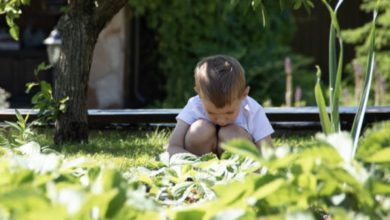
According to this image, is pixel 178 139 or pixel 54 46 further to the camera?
pixel 54 46

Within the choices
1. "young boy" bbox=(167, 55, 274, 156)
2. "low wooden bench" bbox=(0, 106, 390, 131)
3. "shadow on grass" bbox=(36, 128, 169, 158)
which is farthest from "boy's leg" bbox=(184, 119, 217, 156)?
"low wooden bench" bbox=(0, 106, 390, 131)

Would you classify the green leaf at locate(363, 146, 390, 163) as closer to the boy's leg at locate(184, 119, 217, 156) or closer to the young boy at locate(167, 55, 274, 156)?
the young boy at locate(167, 55, 274, 156)

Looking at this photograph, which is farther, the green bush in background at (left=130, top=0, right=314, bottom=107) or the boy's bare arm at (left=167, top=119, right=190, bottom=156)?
the green bush in background at (left=130, top=0, right=314, bottom=107)

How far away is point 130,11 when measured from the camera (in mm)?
9141

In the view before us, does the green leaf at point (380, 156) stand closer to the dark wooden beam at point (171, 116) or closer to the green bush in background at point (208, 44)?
the dark wooden beam at point (171, 116)

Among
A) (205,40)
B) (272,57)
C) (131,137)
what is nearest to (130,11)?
(205,40)

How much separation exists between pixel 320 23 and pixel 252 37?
232 centimetres

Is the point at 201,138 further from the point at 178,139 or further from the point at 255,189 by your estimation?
the point at 255,189

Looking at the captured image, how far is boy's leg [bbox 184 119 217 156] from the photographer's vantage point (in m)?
2.95

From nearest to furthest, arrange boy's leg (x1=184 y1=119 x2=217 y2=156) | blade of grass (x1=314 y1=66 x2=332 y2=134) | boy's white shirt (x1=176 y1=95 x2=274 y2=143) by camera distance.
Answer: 1. blade of grass (x1=314 y1=66 x2=332 y2=134)
2. boy's leg (x1=184 y1=119 x2=217 y2=156)
3. boy's white shirt (x1=176 y1=95 x2=274 y2=143)

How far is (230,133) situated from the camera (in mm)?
2939

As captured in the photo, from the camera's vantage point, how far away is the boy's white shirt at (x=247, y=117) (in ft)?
10.2

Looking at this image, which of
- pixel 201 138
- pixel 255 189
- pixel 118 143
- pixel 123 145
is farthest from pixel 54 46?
pixel 255 189

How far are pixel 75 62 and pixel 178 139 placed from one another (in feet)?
4.35
